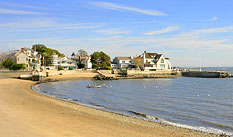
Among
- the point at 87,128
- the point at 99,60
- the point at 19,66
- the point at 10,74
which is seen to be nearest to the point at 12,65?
the point at 19,66

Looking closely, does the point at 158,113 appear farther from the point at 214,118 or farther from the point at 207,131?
the point at 207,131

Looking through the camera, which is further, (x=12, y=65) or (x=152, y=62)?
(x=152, y=62)

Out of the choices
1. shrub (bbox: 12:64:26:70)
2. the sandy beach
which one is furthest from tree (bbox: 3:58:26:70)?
the sandy beach

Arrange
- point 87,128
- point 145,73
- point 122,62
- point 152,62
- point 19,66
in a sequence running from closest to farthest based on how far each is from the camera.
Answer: point 87,128 → point 19,66 → point 145,73 → point 152,62 → point 122,62

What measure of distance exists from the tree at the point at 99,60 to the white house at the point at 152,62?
14.8m

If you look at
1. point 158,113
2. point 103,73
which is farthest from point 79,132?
point 103,73

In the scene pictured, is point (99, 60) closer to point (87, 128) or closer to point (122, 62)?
point (122, 62)

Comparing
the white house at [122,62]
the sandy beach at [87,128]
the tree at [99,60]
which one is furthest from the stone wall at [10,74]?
the white house at [122,62]

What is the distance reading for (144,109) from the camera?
2262cm

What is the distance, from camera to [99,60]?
96.8 meters

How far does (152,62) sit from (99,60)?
26738 mm

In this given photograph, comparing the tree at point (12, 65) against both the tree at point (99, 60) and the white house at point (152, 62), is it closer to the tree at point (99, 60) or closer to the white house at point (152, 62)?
the tree at point (99, 60)

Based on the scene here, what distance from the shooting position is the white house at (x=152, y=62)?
99125 millimetres

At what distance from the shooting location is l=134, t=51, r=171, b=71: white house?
99125mm
